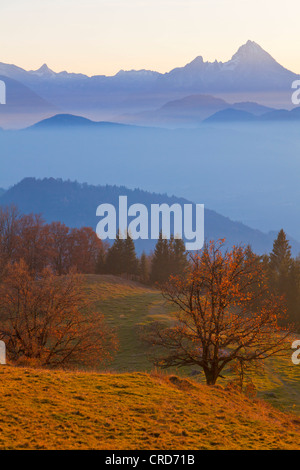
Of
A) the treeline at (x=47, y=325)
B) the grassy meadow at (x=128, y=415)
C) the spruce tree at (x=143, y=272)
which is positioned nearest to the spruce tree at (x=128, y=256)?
the spruce tree at (x=143, y=272)

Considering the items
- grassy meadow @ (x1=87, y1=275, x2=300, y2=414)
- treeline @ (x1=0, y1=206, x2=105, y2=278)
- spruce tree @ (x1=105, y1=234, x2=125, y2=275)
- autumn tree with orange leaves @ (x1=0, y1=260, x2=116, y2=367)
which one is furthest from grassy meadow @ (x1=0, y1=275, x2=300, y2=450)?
spruce tree @ (x1=105, y1=234, x2=125, y2=275)

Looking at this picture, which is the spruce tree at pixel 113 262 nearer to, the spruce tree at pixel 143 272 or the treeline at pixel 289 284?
the spruce tree at pixel 143 272

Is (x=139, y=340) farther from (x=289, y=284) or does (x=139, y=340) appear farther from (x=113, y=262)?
(x=113, y=262)

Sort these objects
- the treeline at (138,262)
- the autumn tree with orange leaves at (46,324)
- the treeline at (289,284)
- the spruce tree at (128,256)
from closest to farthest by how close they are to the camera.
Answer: the autumn tree with orange leaves at (46,324)
the treeline at (289,284)
the treeline at (138,262)
the spruce tree at (128,256)

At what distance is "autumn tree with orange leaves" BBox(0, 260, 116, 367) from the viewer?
37.2 metres

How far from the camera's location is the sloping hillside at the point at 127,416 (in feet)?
57.7

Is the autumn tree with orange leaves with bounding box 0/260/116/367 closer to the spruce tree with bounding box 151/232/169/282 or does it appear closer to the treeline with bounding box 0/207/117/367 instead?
the treeline with bounding box 0/207/117/367

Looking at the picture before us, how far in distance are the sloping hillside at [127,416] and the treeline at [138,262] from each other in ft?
315

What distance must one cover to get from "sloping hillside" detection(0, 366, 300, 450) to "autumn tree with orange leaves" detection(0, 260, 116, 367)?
10.1 metres

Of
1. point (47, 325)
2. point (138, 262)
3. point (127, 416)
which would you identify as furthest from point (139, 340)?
point (138, 262)

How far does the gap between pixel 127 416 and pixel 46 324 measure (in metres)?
19.0
